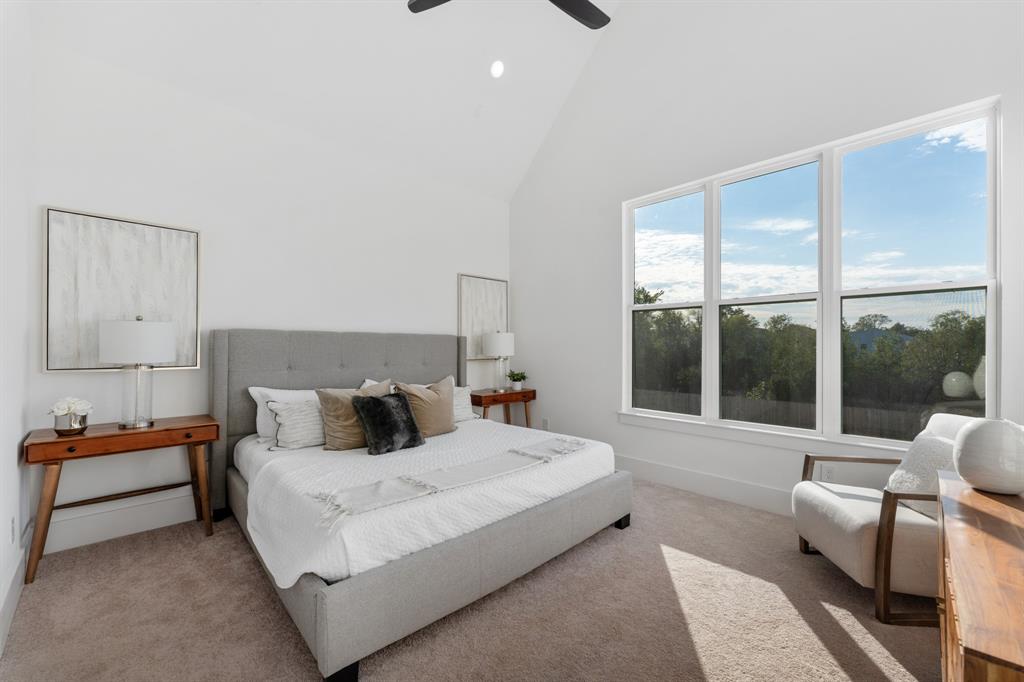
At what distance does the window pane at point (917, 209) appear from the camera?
2.59 meters

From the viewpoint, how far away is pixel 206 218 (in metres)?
3.15

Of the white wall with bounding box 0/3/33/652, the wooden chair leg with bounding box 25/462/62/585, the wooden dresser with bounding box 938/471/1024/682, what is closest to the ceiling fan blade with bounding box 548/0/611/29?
the white wall with bounding box 0/3/33/652

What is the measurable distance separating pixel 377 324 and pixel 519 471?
2307mm

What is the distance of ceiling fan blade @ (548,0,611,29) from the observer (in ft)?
7.93

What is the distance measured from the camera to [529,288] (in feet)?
16.6

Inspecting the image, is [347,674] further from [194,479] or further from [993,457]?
[993,457]

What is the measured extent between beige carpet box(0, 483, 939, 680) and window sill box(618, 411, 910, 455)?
2.57ft

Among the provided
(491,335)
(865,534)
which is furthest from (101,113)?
(865,534)

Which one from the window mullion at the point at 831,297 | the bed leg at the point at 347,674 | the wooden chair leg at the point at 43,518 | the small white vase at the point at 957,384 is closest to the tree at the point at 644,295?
the window mullion at the point at 831,297

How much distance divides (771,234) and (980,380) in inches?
59.7

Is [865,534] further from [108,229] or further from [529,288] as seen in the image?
[108,229]

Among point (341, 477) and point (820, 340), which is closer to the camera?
point (341, 477)

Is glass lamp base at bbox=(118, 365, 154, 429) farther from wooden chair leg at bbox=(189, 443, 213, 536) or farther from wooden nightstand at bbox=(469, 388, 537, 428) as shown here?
wooden nightstand at bbox=(469, 388, 537, 428)

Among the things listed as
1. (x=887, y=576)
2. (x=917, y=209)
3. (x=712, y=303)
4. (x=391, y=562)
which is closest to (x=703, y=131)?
(x=712, y=303)
